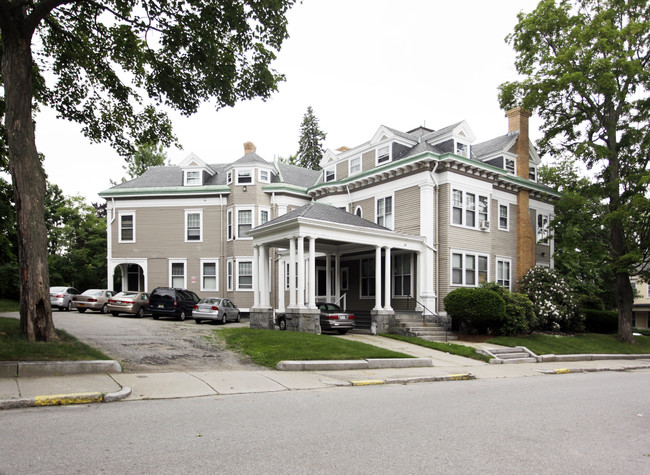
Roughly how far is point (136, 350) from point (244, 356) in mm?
2971

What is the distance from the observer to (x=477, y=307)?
67.0 feet

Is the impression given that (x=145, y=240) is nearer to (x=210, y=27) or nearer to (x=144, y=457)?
(x=210, y=27)

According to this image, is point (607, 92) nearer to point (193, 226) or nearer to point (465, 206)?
point (465, 206)

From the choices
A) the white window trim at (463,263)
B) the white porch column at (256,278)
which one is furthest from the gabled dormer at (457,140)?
the white porch column at (256,278)

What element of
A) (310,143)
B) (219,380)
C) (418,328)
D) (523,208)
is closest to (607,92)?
(523,208)

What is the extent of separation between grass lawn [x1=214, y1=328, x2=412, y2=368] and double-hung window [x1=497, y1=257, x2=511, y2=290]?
1280cm

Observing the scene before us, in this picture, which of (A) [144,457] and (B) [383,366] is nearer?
(A) [144,457]

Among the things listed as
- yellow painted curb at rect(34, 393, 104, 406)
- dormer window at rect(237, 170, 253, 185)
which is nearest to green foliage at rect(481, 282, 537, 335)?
dormer window at rect(237, 170, 253, 185)

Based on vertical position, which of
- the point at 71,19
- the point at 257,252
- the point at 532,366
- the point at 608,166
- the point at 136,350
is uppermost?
the point at 71,19

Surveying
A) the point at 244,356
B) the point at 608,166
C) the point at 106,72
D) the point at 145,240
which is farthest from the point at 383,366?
the point at 145,240

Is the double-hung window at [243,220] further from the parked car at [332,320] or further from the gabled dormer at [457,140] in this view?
the gabled dormer at [457,140]

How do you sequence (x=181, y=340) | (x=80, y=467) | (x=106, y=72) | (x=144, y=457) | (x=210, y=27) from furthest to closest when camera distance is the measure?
(x=181, y=340) → (x=106, y=72) → (x=210, y=27) → (x=144, y=457) → (x=80, y=467)

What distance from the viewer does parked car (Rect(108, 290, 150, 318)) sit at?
26.2 metres

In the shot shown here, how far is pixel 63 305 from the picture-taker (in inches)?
1147
